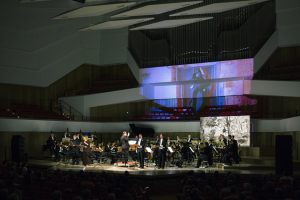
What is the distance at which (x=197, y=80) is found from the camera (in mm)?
23656

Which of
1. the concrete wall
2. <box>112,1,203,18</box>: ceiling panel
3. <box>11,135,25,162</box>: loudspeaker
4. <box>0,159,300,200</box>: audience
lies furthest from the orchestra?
<box>0,159,300,200</box>: audience

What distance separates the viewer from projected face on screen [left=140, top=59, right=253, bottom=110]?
73.4 ft

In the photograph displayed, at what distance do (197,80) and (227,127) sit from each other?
350 cm

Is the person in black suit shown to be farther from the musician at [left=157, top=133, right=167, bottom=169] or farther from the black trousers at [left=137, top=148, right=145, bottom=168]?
the black trousers at [left=137, top=148, right=145, bottom=168]

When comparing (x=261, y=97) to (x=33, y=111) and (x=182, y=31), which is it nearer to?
(x=182, y=31)

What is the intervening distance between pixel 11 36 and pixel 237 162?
13.8 meters

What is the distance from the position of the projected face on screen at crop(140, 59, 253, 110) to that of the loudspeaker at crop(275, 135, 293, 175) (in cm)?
799

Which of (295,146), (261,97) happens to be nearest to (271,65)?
(261,97)

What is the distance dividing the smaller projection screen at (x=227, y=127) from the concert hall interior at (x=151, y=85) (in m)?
0.05

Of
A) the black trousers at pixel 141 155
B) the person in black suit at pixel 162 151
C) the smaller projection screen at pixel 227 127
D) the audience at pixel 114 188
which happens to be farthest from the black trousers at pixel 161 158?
the audience at pixel 114 188

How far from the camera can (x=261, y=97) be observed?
21.9m

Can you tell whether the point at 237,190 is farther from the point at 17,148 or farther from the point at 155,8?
the point at 17,148

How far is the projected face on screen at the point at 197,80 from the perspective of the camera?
2236cm

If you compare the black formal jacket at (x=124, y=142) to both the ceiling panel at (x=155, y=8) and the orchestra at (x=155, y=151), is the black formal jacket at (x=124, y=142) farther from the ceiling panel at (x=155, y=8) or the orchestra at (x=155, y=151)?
the ceiling panel at (x=155, y=8)
